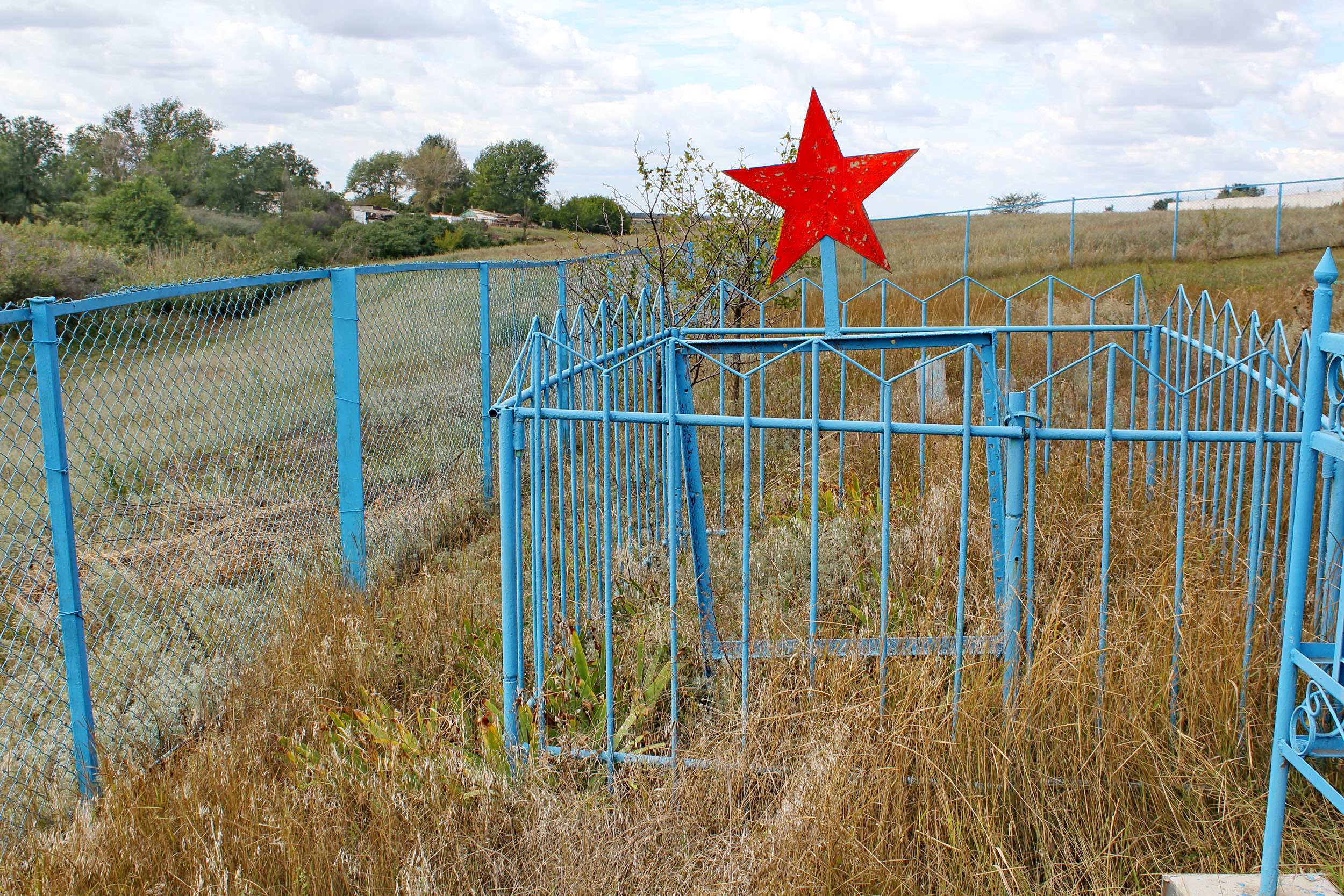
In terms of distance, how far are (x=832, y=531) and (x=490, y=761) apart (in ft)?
6.95

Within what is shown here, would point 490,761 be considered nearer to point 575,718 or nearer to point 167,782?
point 575,718

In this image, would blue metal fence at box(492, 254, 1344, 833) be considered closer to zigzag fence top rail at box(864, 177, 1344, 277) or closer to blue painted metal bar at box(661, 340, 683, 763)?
blue painted metal bar at box(661, 340, 683, 763)

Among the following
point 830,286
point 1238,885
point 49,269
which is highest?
point 49,269

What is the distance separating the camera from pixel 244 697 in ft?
12.0

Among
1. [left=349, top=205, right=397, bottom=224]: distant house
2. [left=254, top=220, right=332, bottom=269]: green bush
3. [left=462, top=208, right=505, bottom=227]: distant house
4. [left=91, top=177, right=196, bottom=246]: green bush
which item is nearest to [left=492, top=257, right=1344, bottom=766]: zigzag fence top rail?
[left=254, top=220, right=332, bottom=269]: green bush

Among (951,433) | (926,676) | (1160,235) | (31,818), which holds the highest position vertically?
(1160,235)

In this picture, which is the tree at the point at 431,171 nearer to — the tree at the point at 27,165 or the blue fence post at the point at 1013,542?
the tree at the point at 27,165

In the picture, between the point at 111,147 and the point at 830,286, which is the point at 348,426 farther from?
the point at 111,147

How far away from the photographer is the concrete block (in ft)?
7.50

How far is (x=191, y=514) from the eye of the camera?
6160 millimetres

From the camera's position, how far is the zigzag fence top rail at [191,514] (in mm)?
3168

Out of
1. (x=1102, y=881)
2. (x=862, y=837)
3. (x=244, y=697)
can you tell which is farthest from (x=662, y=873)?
Result: (x=244, y=697)

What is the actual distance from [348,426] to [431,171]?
82.0 m

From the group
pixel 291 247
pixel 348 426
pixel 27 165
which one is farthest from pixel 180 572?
pixel 27 165
